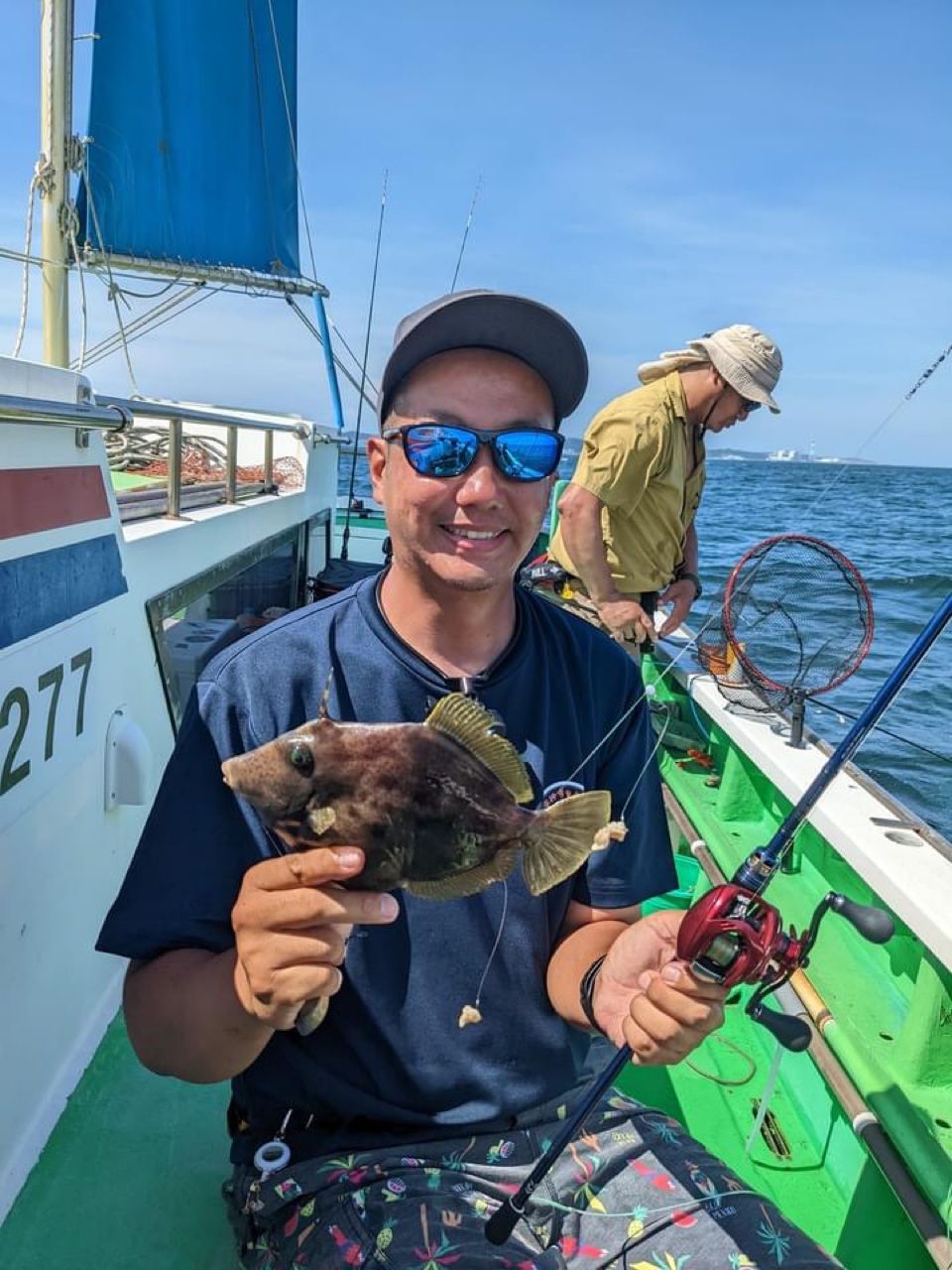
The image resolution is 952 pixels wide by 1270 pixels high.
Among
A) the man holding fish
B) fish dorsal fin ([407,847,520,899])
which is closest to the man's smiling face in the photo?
the man holding fish

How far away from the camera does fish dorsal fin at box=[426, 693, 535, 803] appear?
1288mm

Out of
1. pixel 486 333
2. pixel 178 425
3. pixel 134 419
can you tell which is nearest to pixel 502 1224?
pixel 486 333

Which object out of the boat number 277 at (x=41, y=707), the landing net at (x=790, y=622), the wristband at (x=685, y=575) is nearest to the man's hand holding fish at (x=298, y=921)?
the boat number 277 at (x=41, y=707)

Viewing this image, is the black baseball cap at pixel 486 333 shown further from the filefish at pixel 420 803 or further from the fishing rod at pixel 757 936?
the fishing rod at pixel 757 936

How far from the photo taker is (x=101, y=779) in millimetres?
Answer: 2824

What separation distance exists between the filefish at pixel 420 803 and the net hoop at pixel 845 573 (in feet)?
11.8

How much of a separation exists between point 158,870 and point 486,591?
2.66 feet

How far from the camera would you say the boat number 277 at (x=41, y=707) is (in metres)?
2.03

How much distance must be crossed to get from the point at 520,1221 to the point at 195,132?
12302 mm

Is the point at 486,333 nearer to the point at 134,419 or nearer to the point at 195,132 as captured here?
the point at 134,419

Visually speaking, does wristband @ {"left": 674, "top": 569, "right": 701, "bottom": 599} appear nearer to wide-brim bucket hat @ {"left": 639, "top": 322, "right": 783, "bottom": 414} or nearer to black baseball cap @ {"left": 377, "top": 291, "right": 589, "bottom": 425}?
wide-brim bucket hat @ {"left": 639, "top": 322, "right": 783, "bottom": 414}

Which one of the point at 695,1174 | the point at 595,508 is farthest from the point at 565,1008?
the point at 595,508

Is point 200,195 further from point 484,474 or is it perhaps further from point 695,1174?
point 695,1174

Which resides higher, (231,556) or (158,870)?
(158,870)
